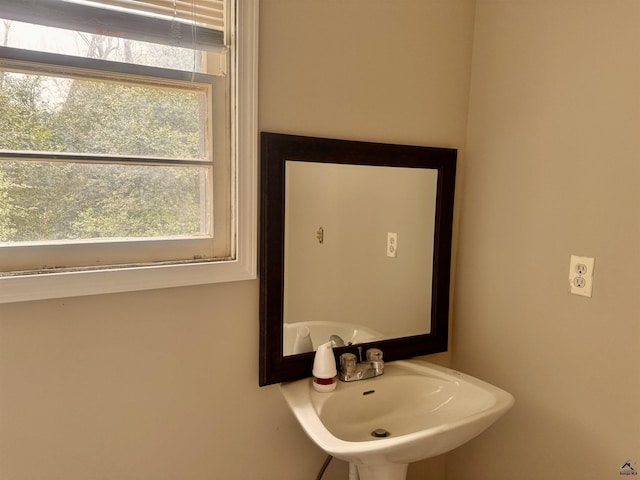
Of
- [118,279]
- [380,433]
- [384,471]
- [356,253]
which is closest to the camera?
[118,279]

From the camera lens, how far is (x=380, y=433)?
1320mm

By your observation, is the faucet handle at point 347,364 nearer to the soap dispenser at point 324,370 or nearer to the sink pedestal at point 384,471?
the soap dispenser at point 324,370

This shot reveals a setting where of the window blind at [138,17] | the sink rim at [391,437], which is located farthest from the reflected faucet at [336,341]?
the window blind at [138,17]

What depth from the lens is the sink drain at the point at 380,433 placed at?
1314mm

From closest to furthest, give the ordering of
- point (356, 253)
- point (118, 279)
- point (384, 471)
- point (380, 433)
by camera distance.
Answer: point (118, 279)
point (384, 471)
point (380, 433)
point (356, 253)

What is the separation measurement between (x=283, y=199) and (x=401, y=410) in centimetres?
77

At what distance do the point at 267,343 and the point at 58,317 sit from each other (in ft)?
1.75

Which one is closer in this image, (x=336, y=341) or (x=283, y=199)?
(x=283, y=199)

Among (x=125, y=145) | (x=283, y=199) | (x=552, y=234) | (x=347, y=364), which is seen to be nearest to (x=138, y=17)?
(x=125, y=145)

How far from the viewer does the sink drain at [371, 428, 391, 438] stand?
131 cm

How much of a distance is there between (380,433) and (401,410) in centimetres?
11

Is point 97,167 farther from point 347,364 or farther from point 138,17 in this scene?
point 347,364

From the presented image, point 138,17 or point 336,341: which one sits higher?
point 138,17

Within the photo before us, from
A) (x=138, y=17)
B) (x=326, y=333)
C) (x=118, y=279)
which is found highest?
(x=138, y=17)
